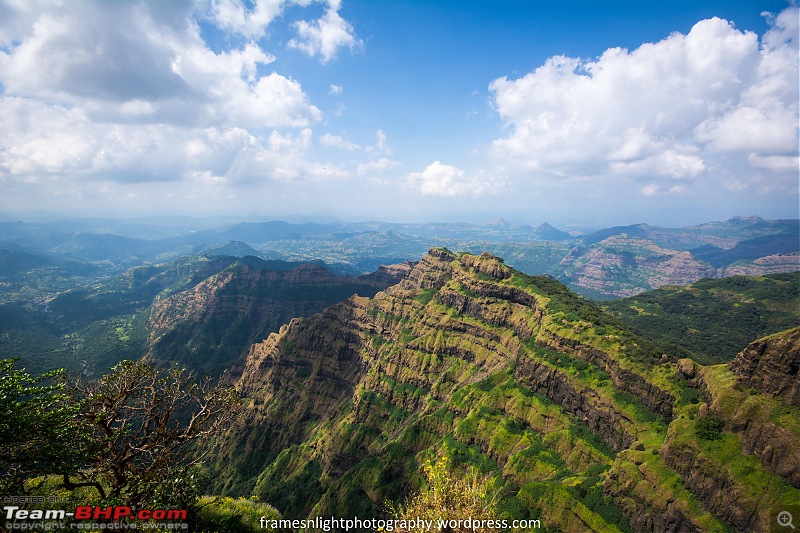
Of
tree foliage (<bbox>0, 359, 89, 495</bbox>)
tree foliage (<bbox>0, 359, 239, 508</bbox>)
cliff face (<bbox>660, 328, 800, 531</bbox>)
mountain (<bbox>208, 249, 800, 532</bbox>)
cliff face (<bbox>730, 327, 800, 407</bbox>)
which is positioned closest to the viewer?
tree foliage (<bbox>0, 359, 89, 495</bbox>)

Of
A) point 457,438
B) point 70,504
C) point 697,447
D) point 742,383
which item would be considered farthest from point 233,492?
point 742,383

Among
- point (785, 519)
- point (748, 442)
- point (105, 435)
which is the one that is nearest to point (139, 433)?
point (105, 435)

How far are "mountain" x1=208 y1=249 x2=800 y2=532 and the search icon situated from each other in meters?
1.55

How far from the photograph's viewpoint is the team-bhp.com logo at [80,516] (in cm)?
2825

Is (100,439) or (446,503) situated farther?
(446,503)

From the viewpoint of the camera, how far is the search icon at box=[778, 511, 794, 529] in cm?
5372

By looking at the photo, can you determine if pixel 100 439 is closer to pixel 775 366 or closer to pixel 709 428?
pixel 709 428

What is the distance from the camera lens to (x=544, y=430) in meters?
115

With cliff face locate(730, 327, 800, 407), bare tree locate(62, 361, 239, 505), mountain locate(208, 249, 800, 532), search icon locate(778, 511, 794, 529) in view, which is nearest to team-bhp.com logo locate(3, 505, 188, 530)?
bare tree locate(62, 361, 239, 505)

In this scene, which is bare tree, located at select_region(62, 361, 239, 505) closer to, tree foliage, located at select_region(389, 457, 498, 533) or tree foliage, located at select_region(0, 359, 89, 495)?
tree foliage, located at select_region(0, 359, 89, 495)

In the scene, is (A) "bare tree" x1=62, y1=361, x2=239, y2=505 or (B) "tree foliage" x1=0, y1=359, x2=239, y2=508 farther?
(A) "bare tree" x1=62, y1=361, x2=239, y2=505

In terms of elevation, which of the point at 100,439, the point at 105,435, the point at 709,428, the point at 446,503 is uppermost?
the point at 105,435

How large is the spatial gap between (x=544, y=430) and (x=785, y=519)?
209 feet

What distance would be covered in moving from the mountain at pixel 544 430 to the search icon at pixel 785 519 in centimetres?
155
